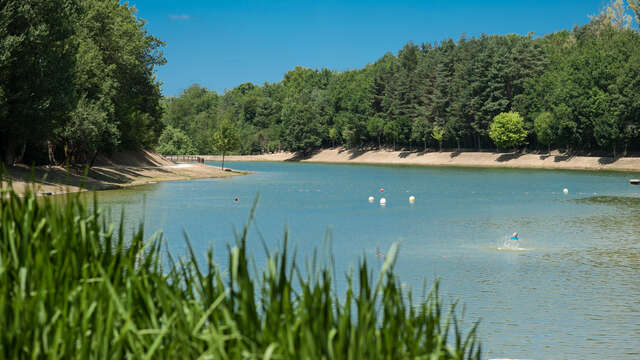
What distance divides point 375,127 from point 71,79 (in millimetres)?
107997

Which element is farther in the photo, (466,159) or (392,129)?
(392,129)

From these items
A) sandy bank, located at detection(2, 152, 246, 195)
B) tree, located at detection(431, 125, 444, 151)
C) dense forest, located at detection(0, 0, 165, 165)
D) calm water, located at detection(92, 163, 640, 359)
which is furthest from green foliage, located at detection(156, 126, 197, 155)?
→ calm water, located at detection(92, 163, 640, 359)

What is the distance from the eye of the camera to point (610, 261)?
23031 millimetres

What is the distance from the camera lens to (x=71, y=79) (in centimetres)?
4722

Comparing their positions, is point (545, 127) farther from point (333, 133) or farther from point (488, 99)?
point (333, 133)

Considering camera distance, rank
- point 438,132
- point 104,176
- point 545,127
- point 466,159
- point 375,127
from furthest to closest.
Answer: point 375,127 < point 438,132 < point 466,159 < point 545,127 < point 104,176

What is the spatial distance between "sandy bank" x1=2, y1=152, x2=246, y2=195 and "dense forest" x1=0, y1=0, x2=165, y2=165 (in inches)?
75.7

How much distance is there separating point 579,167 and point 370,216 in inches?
2777

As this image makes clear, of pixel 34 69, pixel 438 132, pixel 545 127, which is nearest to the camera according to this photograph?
pixel 34 69

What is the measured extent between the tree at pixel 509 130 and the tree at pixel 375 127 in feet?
117

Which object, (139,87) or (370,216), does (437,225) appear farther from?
(139,87)

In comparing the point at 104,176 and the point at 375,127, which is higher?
the point at 375,127

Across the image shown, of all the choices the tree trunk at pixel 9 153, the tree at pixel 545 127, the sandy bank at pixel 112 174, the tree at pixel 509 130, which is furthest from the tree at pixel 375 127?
the tree trunk at pixel 9 153

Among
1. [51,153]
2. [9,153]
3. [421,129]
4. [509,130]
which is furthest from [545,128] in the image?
[9,153]
